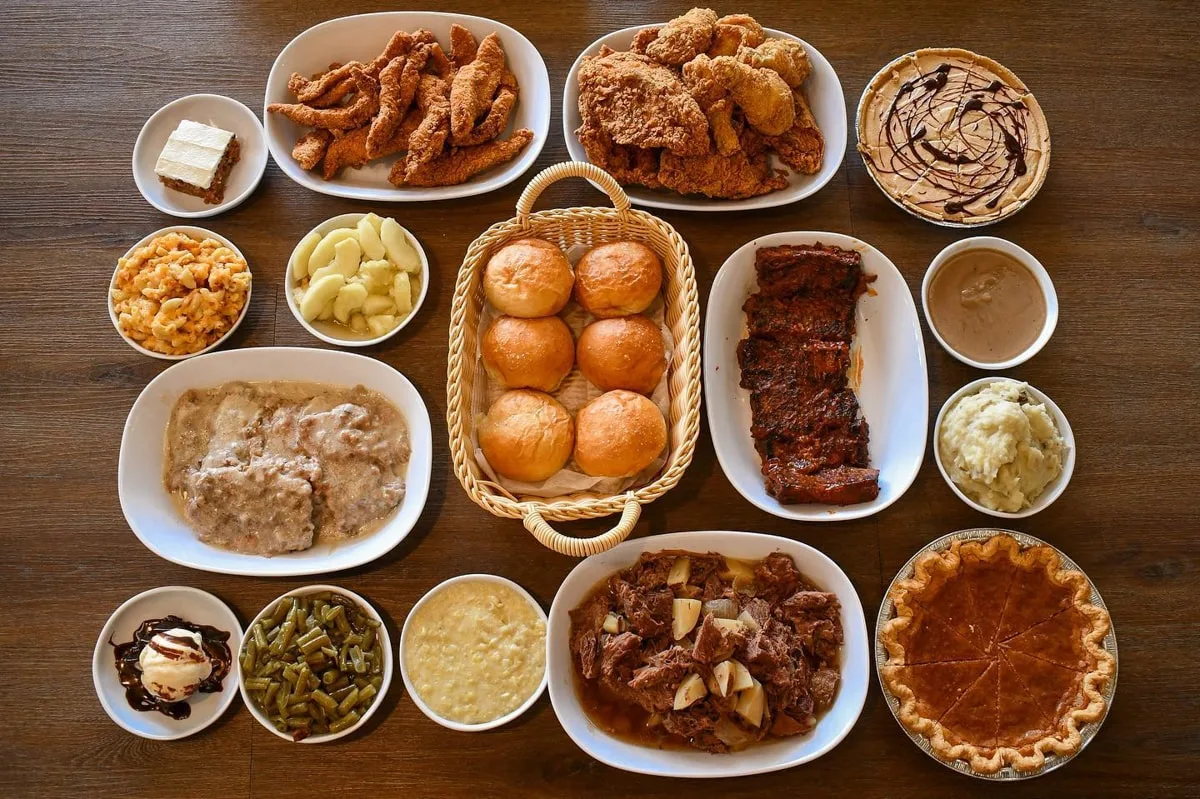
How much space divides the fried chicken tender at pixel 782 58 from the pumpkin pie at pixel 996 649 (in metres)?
1.83

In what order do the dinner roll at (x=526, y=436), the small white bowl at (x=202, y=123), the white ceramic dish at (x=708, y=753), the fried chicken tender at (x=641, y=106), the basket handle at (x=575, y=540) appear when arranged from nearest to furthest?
the basket handle at (x=575, y=540) < the white ceramic dish at (x=708, y=753) < the dinner roll at (x=526, y=436) < the fried chicken tender at (x=641, y=106) < the small white bowl at (x=202, y=123)

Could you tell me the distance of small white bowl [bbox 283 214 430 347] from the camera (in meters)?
2.99

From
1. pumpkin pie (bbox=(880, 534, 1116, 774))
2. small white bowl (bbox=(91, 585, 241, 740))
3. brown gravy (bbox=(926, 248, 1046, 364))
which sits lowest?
small white bowl (bbox=(91, 585, 241, 740))

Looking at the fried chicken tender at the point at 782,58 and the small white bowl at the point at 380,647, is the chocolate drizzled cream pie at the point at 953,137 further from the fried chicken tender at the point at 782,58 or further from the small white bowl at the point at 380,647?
the small white bowl at the point at 380,647

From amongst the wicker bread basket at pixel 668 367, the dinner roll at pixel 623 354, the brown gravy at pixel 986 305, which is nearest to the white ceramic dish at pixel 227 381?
the wicker bread basket at pixel 668 367

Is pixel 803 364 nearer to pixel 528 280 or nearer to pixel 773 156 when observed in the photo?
pixel 773 156

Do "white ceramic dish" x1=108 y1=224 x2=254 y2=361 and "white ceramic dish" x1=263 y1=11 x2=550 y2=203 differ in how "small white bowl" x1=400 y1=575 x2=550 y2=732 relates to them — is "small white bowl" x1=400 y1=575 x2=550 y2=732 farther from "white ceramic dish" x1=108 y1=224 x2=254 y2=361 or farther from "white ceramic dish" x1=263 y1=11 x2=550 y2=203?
"white ceramic dish" x1=263 y1=11 x2=550 y2=203

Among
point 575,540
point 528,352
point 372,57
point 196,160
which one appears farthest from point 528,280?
point 196,160

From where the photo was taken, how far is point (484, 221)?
10.6 feet

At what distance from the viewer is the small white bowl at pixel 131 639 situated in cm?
278

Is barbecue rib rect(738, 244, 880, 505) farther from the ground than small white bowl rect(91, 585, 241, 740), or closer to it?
farther from the ground

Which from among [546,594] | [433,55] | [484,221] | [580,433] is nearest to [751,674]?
[546,594]

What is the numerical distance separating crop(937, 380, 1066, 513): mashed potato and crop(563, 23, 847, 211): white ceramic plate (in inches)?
39.7

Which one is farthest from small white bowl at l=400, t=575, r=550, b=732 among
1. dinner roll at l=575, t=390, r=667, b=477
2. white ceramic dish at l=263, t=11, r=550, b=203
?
white ceramic dish at l=263, t=11, r=550, b=203
